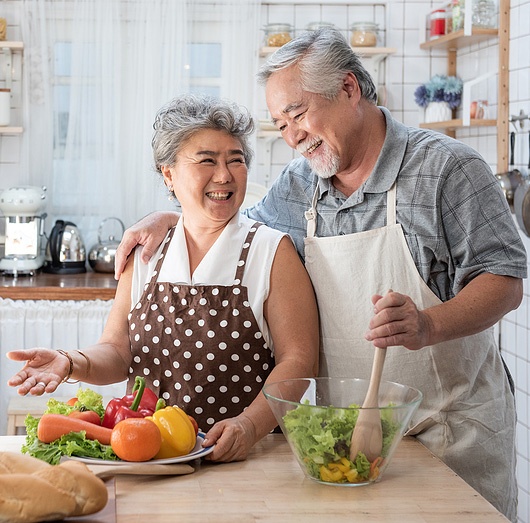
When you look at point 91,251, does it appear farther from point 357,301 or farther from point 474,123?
point 357,301

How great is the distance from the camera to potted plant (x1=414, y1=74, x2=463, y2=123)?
4.01m

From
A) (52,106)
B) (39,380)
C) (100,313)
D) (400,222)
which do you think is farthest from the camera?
(52,106)

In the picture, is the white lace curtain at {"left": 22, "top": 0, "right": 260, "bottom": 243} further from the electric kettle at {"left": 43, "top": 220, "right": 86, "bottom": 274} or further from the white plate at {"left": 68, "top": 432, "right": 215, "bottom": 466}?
the white plate at {"left": 68, "top": 432, "right": 215, "bottom": 466}

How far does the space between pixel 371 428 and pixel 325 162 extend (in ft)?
2.05

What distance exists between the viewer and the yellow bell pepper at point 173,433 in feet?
4.88

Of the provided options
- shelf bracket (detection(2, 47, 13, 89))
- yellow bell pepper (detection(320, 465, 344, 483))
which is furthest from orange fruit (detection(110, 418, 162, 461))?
shelf bracket (detection(2, 47, 13, 89))

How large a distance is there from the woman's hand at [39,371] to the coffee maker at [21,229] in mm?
2309

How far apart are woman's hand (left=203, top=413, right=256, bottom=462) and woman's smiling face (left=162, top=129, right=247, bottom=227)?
1.64ft

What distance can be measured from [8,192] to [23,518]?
2950 millimetres

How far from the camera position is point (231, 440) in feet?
5.04

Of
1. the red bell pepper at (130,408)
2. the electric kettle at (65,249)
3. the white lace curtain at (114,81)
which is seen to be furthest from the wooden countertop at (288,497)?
the white lace curtain at (114,81)

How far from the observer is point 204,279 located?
1846 mm

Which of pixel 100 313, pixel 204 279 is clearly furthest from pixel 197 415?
pixel 100 313

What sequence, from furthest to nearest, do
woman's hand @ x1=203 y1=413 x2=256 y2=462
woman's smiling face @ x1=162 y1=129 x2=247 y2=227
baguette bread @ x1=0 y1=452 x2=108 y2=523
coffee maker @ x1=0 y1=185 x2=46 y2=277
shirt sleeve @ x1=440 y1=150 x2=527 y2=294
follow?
1. coffee maker @ x1=0 y1=185 x2=46 y2=277
2. woman's smiling face @ x1=162 y1=129 x2=247 y2=227
3. shirt sleeve @ x1=440 y1=150 x2=527 y2=294
4. woman's hand @ x1=203 y1=413 x2=256 y2=462
5. baguette bread @ x1=0 y1=452 x2=108 y2=523
